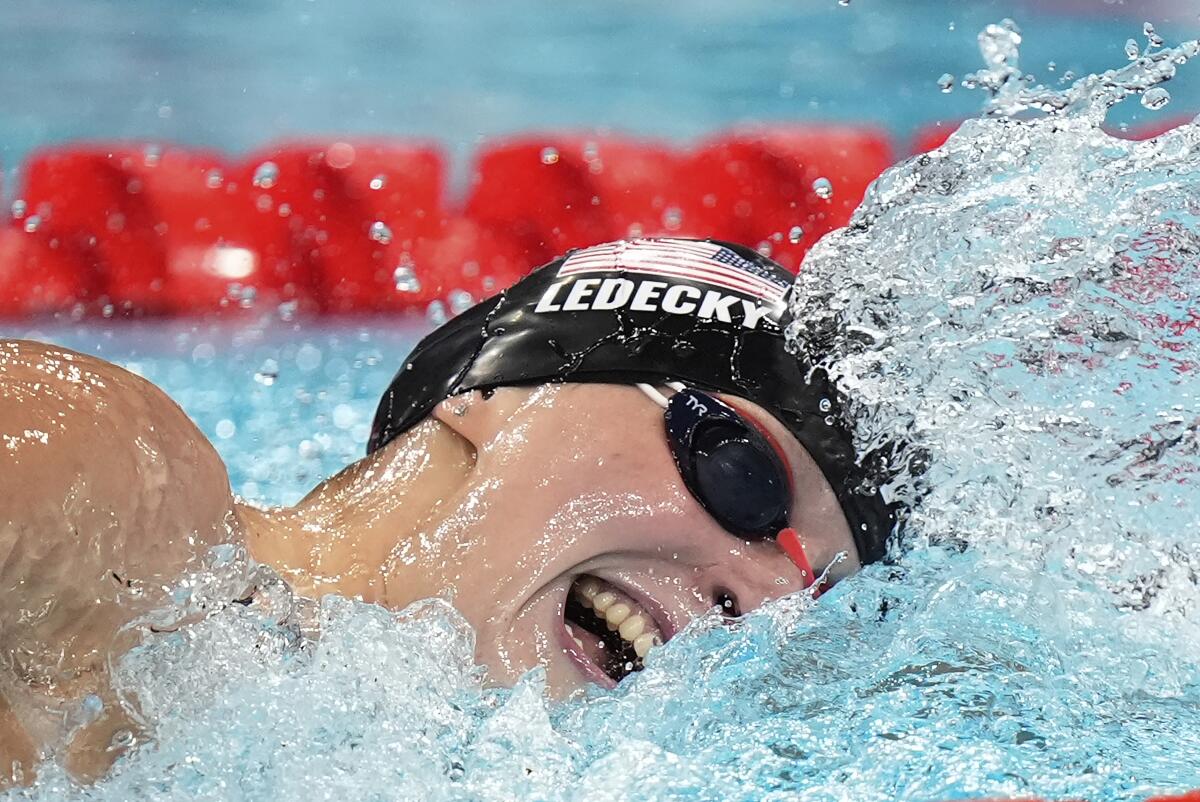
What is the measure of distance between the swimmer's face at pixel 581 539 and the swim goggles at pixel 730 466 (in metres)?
0.01

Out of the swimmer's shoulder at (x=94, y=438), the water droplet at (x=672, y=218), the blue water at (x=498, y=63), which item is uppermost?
the blue water at (x=498, y=63)

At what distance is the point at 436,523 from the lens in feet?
3.80

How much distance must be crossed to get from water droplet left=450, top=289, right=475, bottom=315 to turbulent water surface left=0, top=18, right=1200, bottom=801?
1.46m

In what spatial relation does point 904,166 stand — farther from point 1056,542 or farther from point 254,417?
point 254,417

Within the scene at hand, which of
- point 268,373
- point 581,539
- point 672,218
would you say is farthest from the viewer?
point 672,218

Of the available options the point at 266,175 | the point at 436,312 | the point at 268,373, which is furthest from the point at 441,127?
the point at 268,373

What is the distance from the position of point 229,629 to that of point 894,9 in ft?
11.0

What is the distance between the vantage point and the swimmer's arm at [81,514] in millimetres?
899

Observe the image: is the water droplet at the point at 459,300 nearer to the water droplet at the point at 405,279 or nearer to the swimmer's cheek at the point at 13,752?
the water droplet at the point at 405,279

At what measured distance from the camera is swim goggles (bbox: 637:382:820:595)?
3.82ft

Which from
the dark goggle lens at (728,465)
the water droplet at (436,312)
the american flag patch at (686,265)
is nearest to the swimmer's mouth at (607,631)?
the dark goggle lens at (728,465)

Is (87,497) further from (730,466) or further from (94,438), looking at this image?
(730,466)

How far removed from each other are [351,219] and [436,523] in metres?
1.93

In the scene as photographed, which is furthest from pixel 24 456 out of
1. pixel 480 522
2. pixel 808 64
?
pixel 808 64
